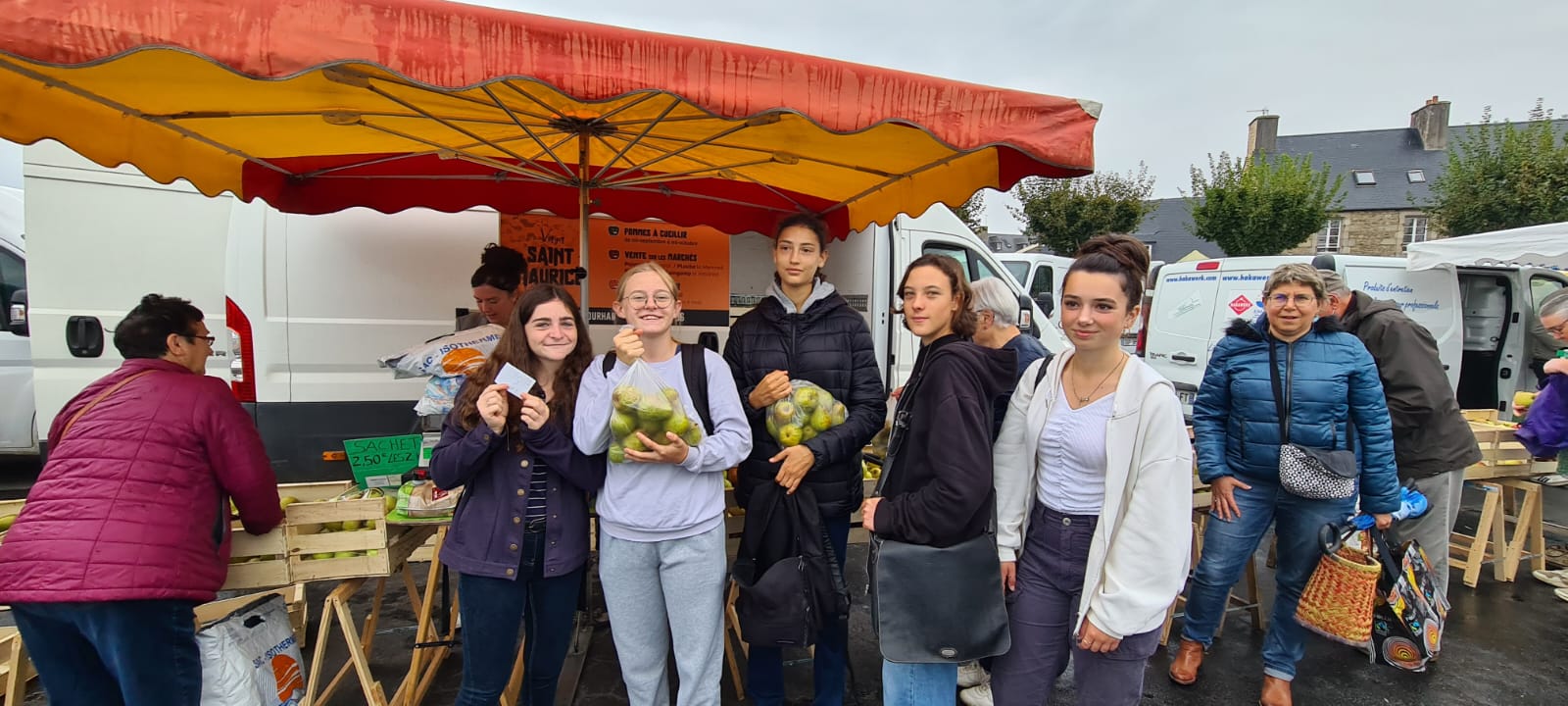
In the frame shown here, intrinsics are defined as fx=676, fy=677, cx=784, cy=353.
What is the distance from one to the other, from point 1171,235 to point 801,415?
32548 millimetres

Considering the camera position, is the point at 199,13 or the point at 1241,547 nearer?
the point at 199,13

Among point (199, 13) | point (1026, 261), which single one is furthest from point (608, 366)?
point (1026, 261)

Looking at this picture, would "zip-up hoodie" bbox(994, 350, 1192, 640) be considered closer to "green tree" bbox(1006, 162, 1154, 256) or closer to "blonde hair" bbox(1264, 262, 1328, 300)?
"blonde hair" bbox(1264, 262, 1328, 300)

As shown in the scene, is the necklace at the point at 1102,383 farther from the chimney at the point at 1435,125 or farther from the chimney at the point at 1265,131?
the chimney at the point at 1435,125

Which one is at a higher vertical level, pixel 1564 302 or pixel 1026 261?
pixel 1026 261

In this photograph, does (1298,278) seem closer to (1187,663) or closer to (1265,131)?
(1187,663)

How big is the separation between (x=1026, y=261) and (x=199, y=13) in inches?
455

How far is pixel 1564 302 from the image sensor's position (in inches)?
145

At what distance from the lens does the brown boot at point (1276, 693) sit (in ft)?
10.0

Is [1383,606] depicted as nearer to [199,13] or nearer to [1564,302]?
[1564,302]

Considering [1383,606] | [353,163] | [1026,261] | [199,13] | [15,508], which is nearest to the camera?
[199,13]

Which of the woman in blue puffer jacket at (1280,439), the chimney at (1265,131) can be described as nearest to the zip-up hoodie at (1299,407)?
the woman in blue puffer jacket at (1280,439)

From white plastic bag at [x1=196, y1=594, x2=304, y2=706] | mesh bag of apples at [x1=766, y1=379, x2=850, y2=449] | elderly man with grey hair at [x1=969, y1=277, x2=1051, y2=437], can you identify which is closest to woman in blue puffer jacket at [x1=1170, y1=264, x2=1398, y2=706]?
elderly man with grey hair at [x1=969, y1=277, x2=1051, y2=437]

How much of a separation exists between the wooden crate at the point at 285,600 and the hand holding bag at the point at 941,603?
2221 mm
